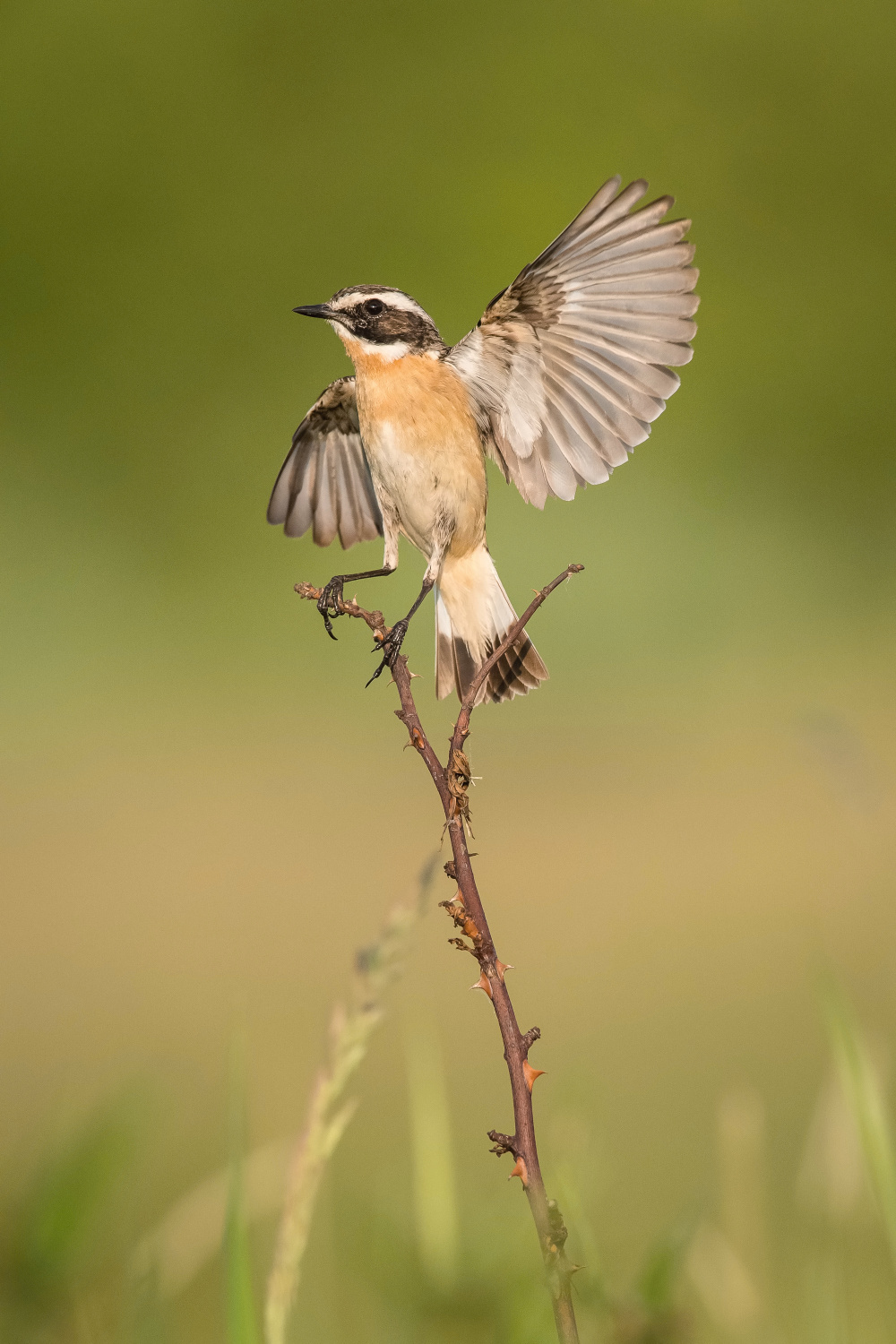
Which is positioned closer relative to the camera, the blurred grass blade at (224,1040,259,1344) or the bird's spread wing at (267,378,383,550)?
the blurred grass blade at (224,1040,259,1344)

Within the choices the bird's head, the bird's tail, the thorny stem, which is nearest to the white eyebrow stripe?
the bird's head

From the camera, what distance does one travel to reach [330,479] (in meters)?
1.35


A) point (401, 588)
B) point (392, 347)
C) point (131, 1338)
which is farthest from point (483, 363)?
point (401, 588)

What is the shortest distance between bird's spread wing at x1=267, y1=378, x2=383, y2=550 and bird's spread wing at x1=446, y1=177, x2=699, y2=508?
230mm

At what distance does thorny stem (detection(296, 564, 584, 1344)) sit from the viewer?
0.96 feet

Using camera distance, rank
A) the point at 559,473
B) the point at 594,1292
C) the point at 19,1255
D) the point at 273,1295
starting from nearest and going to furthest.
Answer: the point at 273,1295, the point at 594,1292, the point at 19,1255, the point at 559,473

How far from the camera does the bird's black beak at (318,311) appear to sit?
3.65ft

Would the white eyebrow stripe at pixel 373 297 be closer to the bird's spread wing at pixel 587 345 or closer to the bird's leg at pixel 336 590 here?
the bird's spread wing at pixel 587 345

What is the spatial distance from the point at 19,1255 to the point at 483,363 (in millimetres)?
862

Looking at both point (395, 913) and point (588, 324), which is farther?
point (588, 324)

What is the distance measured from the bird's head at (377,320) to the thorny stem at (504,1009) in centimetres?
78

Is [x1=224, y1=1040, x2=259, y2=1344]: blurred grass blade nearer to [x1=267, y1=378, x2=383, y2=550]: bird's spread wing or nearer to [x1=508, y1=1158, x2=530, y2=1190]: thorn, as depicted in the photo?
[x1=508, y1=1158, x2=530, y2=1190]: thorn

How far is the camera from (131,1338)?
433 mm

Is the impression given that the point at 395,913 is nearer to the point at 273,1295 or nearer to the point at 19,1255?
the point at 273,1295
